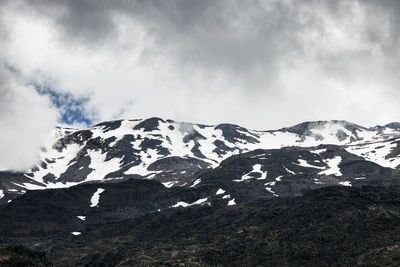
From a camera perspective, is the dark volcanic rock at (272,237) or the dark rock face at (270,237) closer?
the dark volcanic rock at (272,237)

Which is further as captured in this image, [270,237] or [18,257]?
[270,237]

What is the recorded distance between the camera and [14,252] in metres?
118

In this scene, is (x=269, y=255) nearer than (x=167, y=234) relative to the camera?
Yes

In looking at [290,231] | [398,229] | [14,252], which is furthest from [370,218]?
[14,252]

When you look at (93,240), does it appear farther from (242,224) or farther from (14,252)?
(14,252)

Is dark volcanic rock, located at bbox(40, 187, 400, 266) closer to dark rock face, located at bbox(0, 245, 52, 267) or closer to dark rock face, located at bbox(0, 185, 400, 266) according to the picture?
dark rock face, located at bbox(0, 185, 400, 266)

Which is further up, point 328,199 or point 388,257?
point 328,199

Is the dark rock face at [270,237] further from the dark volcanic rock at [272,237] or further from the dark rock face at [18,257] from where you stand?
the dark rock face at [18,257]

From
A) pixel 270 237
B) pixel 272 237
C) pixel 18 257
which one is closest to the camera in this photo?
pixel 18 257

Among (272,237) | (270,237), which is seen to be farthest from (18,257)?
(272,237)

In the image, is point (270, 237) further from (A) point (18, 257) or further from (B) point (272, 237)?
(A) point (18, 257)

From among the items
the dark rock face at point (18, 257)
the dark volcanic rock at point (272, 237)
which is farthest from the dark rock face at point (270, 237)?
the dark rock face at point (18, 257)

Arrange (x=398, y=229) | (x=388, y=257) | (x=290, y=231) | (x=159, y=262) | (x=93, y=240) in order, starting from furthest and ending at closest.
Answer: (x=93, y=240), (x=290, y=231), (x=159, y=262), (x=398, y=229), (x=388, y=257)

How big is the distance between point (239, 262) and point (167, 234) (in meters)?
57.8
